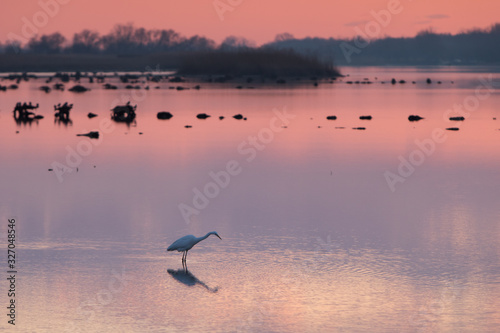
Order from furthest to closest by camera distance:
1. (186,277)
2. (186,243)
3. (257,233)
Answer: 1. (257,233)
2. (186,243)
3. (186,277)

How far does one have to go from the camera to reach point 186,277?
13367 mm

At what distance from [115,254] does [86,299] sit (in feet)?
9.08

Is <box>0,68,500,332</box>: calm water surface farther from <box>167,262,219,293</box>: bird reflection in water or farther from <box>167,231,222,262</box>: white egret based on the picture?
<box>167,231,222,262</box>: white egret

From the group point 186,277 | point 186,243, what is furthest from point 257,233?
point 186,277

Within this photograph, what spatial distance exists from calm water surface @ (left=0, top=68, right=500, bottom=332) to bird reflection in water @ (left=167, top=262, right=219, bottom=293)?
0.02m

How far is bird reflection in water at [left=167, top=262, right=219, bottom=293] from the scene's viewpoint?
12.9m

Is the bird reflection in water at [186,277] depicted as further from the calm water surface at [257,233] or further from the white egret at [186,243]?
the white egret at [186,243]

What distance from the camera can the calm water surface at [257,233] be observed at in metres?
11.4

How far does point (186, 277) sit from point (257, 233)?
3365 mm

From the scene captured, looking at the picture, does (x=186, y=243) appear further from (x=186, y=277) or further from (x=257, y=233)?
(x=257, y=233)

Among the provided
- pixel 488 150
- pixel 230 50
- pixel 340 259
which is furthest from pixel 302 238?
pixel 230 50

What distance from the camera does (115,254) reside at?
14.8 metres

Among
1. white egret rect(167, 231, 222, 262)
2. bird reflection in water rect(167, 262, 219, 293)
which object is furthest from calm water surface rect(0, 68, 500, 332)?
white egret rect(167, 231, 222, 262)

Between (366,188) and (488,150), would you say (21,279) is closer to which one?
(366,188)
